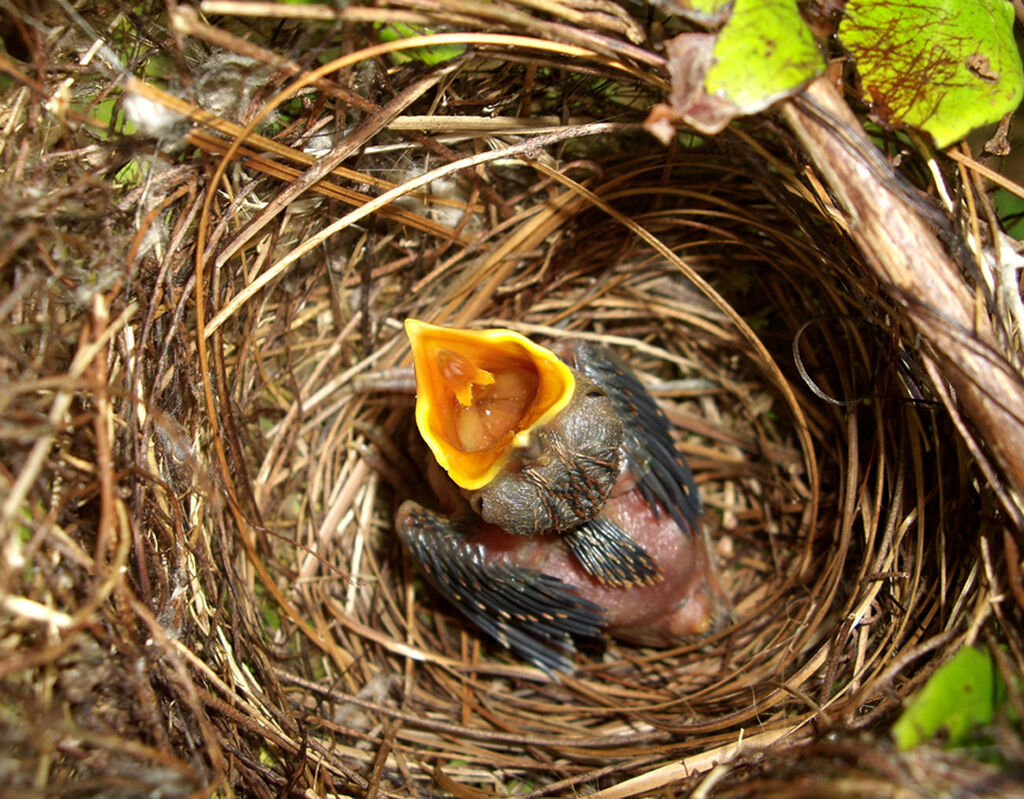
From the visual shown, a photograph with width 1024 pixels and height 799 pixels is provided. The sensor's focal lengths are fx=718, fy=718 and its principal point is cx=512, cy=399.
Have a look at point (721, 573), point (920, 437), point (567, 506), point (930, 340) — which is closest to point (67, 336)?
point (567, 506)

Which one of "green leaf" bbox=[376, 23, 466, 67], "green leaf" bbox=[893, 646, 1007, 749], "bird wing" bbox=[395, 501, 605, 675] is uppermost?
"green leaf" bbox=[376, 23, 466, 67]

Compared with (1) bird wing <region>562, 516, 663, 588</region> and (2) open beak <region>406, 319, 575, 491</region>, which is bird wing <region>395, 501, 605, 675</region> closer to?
(1) bird wing <region>562, 516, 663, 588</region>

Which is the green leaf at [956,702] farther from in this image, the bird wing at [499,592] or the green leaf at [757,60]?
the green leaf at [757,60]

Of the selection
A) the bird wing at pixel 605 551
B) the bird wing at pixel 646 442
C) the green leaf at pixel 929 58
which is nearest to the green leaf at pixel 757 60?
the green leaf at pixel 929 58

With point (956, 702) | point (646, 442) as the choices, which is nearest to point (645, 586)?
point (646, 442)

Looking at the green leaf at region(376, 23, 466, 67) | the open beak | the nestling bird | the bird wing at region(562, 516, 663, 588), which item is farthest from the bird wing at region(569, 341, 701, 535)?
the green leaf at region(376, 23, 466, 67)

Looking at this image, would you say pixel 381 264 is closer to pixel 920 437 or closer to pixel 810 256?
pixel 810 256
